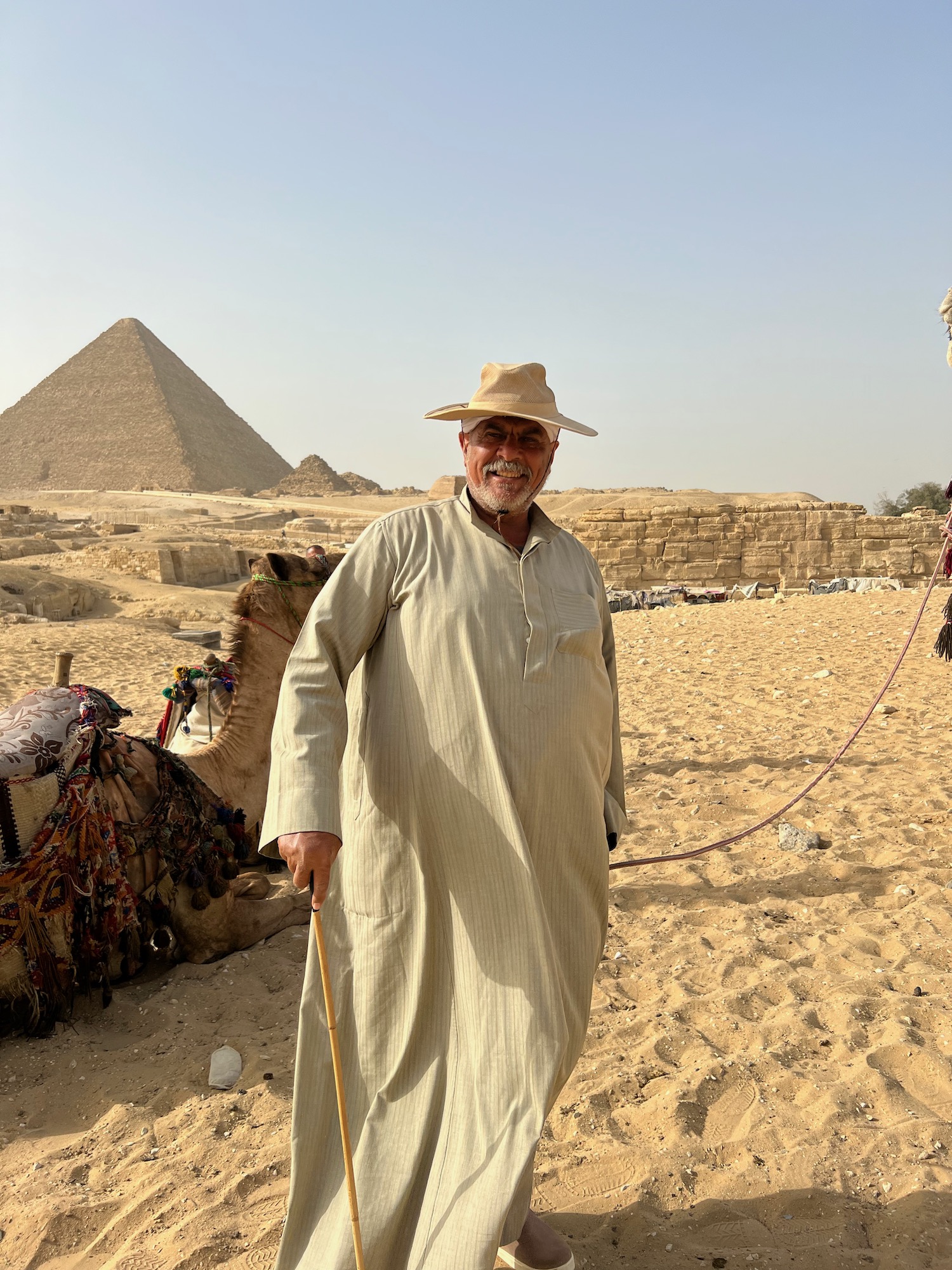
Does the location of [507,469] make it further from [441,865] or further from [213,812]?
[213,812]

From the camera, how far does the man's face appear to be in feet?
6.30

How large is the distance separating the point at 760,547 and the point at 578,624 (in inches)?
603

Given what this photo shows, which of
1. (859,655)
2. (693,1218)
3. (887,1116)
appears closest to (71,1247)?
(693,1218)

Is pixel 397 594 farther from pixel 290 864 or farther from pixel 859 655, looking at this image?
pixel 859 655

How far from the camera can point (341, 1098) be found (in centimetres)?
160

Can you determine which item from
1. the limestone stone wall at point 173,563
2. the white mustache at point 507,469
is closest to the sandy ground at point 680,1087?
the white mustache at point 507,469

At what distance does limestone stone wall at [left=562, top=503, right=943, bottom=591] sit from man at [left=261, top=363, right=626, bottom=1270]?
14.6m

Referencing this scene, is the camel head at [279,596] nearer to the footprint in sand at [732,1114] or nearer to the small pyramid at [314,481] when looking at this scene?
the footprint in sand at [732,1114]

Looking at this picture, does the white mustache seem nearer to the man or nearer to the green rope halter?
the man

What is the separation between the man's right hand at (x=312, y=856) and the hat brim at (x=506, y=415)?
0.89 metres

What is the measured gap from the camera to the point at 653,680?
317 inches

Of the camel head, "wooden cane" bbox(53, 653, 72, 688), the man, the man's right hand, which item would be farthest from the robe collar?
"wooden cane" bbox(53, 653, 72, 688)

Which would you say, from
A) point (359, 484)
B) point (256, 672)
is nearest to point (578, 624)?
point (256, 672)

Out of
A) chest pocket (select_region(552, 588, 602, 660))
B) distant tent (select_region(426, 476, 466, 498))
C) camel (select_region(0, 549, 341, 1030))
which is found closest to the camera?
chest pocket (select_region(552, 588, 602, 660))
